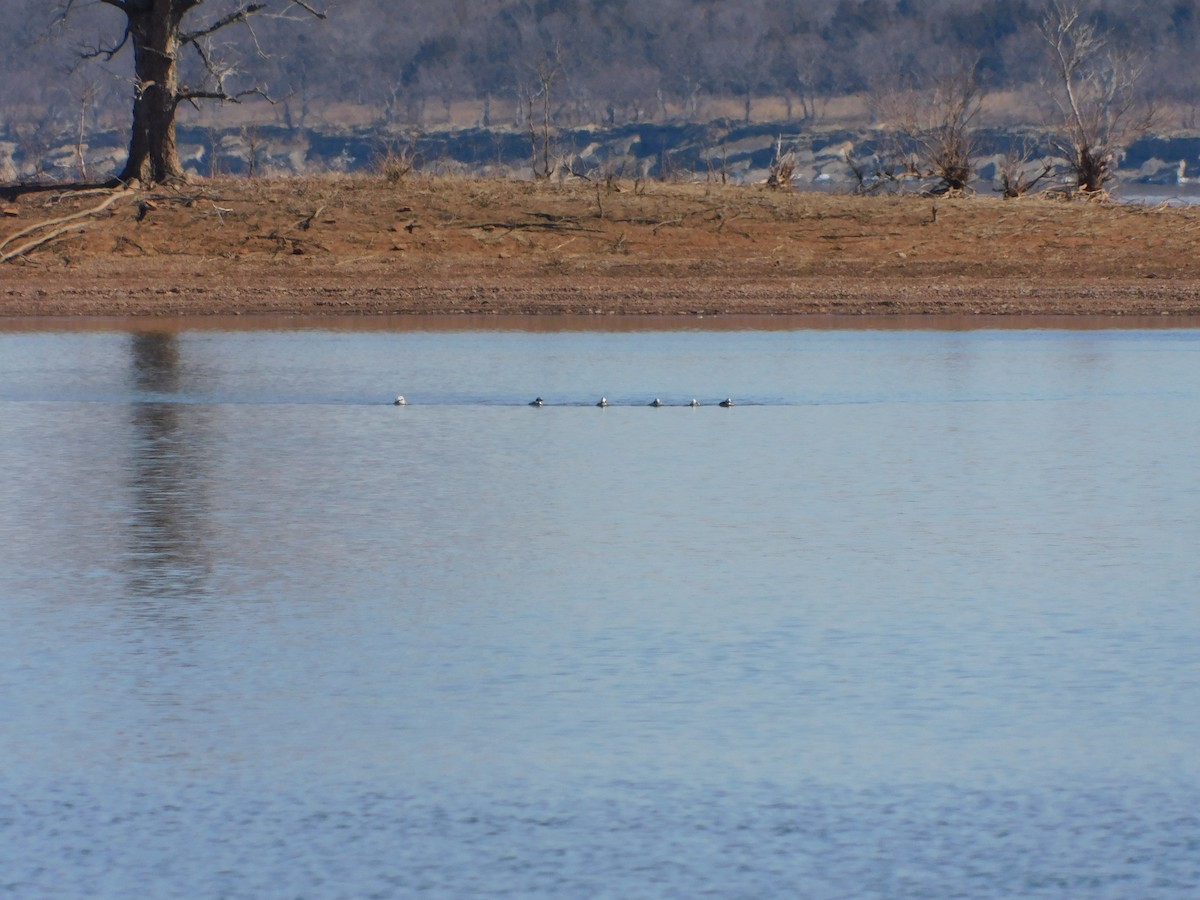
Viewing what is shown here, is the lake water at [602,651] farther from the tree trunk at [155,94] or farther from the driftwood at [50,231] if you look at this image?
the tree trunk at [155,94]

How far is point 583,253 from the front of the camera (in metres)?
24.7

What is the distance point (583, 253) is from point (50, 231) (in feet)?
22.1

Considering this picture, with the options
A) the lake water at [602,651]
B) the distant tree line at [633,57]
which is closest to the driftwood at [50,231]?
the lake water at [602,651]

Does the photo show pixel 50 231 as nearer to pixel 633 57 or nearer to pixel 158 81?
pixel 158 81

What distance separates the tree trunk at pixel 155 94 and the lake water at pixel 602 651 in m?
16.4

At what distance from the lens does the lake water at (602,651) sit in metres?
4.88

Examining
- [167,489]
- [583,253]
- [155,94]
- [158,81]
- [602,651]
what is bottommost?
[602,651]

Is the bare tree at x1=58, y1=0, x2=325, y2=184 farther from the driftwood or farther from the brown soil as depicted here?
the driftwood

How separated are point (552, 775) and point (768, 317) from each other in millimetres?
15607

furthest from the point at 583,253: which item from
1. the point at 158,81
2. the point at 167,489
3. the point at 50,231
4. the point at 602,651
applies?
the point at 602,651

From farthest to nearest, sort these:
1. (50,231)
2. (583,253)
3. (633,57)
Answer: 1. (633,57)
2. (50,231)
3. (583,253)

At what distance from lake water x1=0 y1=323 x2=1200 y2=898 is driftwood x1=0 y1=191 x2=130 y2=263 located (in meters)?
12.6

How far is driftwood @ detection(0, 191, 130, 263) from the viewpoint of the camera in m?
25.1

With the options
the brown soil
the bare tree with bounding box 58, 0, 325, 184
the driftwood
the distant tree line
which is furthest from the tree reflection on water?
the distant tree line
